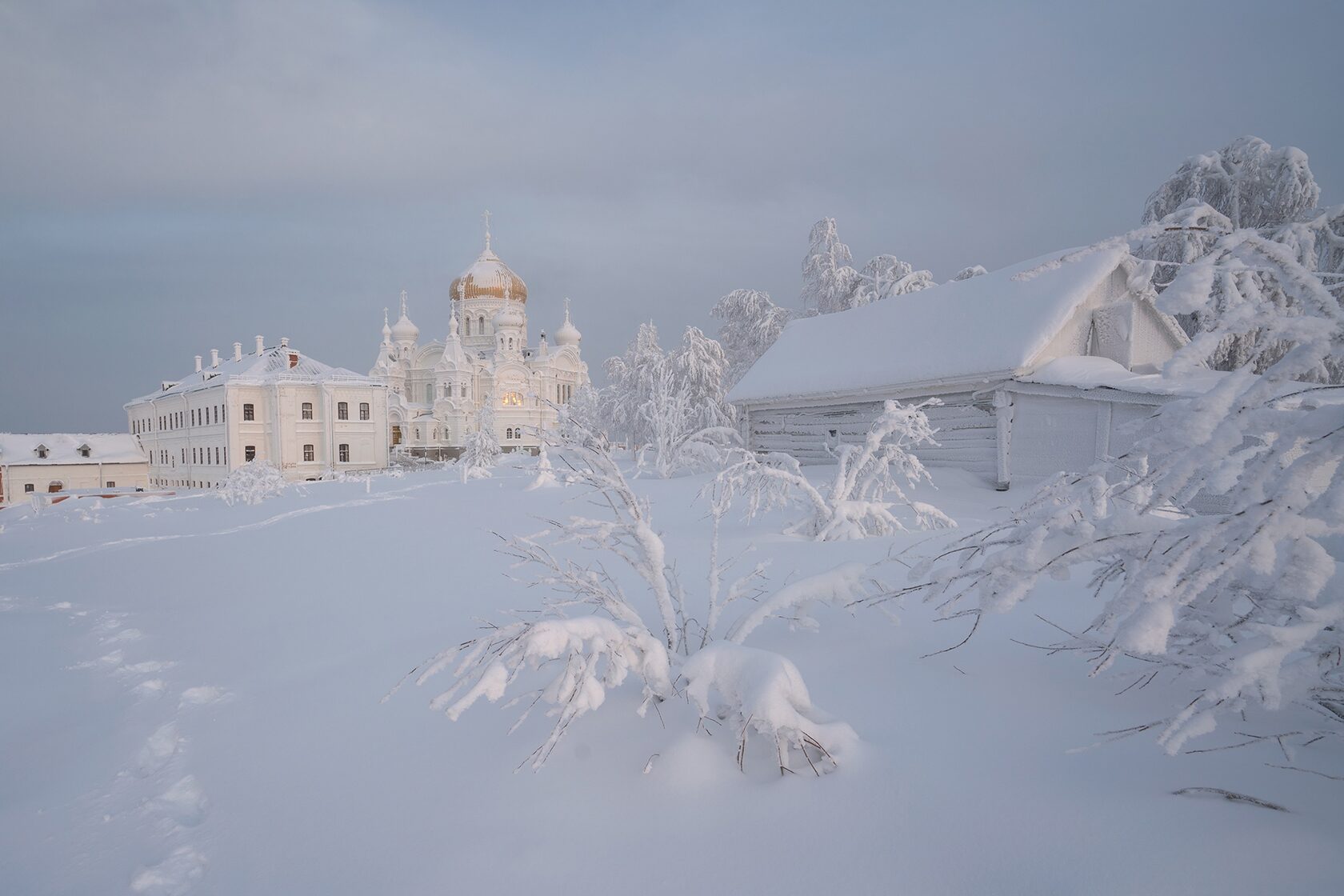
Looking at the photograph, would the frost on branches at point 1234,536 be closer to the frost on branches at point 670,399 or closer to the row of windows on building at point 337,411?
the frost on branches at point 670,399

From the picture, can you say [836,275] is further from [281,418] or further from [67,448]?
[67,448]

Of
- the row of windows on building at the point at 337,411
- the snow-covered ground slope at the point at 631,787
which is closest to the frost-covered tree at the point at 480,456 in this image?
the row of windows on building at the point at 337,411

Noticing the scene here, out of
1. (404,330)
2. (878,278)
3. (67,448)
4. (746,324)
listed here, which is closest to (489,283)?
(404,330)

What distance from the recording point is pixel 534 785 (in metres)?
2.90

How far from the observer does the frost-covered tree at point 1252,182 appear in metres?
16.5

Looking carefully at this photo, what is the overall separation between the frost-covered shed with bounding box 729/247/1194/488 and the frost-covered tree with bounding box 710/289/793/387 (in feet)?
46.2

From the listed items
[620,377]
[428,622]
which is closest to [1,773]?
[428,622]

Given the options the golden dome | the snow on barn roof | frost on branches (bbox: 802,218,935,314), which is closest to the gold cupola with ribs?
the golden dome

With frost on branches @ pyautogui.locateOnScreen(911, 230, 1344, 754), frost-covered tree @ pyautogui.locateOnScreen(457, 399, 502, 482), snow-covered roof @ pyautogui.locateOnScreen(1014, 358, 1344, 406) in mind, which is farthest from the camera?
frost-covered tree @ pyautogui.locateOnScreen(457, 399, 502, 482)

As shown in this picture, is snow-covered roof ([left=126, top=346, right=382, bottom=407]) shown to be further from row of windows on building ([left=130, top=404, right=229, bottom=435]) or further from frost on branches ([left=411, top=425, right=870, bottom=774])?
frost on branches ([left=411, top=425, right=870, bottom=774])

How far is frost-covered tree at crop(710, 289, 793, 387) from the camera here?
101 ft

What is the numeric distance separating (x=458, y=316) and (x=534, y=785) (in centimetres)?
7028

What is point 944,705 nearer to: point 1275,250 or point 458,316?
point 1275,250

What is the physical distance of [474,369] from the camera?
59.2 m
